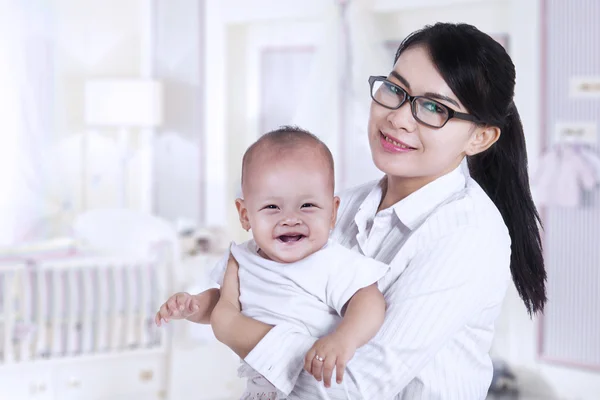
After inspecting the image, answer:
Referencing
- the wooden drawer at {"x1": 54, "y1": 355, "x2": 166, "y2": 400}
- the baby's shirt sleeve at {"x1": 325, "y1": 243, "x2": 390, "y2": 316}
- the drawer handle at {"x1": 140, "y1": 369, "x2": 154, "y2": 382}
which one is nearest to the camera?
the baby's shirt sleeve at {"x1": 325, "y1": 243, "x2": 390, "y2": 316}

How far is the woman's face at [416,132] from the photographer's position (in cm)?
141

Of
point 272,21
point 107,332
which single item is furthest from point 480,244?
point 272,21

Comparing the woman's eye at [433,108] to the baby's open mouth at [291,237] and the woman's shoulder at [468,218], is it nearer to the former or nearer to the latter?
the woman's shoulder at [468,218]

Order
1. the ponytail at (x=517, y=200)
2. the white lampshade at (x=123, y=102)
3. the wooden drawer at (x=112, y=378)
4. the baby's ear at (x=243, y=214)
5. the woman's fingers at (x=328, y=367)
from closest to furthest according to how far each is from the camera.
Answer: the woman's fingers at (x=328, y=367) → the baby's ear at (x=243, y=214) → the ponytail at (x=517, y=200) → the wooden drawer at (x=112, y=378) → the white lampshade at (x=123, y=102)

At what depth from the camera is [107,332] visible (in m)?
4.04

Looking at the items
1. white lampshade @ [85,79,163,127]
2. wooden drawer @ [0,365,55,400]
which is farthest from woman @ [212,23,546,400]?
white lampshade @ [85,79,163,127]

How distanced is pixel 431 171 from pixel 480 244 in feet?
0.55

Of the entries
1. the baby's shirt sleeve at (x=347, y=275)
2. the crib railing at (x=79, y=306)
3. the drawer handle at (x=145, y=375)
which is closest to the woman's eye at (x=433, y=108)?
the baby's shirt sleeve at (x=347, y=275)

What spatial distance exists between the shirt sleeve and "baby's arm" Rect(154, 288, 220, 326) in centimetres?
20

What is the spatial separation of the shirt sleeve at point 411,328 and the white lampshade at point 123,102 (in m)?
4.03

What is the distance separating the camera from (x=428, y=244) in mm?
1374

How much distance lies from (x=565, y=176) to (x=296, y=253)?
118 inches

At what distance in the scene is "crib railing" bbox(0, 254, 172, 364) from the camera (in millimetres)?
3824

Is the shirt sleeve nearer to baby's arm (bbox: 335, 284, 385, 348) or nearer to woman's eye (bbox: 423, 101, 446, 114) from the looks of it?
baby's arm (bbox: 335, 284, 385, 348)
